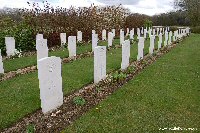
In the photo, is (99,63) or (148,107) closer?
(148,107)

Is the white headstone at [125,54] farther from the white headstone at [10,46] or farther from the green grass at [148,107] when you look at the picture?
the white headstone at [10,46]

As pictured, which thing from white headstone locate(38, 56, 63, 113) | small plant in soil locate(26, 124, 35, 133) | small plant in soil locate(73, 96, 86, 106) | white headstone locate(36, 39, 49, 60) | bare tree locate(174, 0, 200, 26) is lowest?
small plant in soil locate(26, 124, 35, 133)

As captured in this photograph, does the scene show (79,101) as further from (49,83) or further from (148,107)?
(148,107)

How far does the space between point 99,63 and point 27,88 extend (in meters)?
2.16

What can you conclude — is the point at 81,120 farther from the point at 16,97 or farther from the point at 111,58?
the point at 111,58

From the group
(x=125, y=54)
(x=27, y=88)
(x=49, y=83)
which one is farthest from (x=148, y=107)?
(x=125, y=54)

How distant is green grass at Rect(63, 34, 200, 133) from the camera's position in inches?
228

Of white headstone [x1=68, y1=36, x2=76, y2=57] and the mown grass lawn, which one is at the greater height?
white headstone [x1=68, y1=36, x2=76, y2=57]

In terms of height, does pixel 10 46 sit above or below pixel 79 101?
above

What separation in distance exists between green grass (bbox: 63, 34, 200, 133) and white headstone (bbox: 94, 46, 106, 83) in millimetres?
896

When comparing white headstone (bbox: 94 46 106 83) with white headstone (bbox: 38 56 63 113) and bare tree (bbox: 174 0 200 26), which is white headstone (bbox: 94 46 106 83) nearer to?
white headstone (bbox: 38 56 63 113)

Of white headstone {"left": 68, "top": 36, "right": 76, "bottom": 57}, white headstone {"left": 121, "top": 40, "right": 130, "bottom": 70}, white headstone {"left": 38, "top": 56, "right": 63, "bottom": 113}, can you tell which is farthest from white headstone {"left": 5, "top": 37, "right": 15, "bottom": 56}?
white headstone {"left": 38, "top": 56, "right": 63, "bottom": 113}

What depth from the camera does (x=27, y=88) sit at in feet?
27.6

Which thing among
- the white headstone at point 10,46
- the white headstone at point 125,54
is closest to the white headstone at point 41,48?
the white headstone at point 125,54
